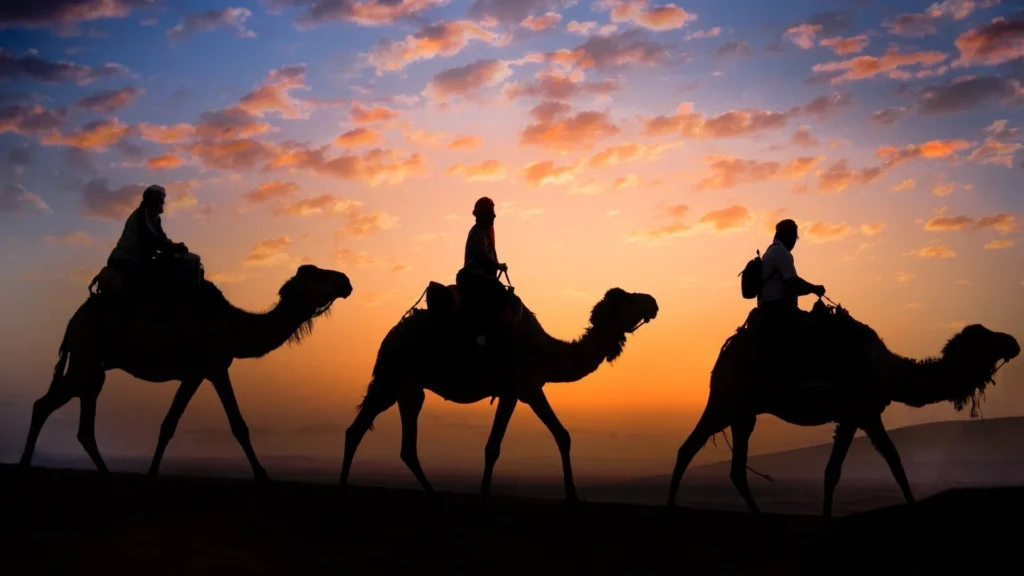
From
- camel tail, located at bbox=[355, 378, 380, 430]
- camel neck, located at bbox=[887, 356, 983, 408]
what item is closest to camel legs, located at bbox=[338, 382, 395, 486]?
camel tail, located at bbox=[355, 378, 380, 430]

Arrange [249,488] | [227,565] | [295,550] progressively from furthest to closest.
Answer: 1. [249,488]
2. [295,550]
3. [227,565]

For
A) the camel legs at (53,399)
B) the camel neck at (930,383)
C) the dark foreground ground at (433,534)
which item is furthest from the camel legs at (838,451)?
the camel legs at (53,399)

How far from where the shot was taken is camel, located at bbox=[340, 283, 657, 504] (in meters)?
14.2

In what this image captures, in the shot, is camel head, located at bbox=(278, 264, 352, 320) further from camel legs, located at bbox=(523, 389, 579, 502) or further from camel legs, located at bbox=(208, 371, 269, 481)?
camel legs, located at bbox=(523, 389, 579, 502)

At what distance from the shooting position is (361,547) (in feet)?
32.7

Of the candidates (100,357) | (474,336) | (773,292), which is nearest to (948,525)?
(773,292)

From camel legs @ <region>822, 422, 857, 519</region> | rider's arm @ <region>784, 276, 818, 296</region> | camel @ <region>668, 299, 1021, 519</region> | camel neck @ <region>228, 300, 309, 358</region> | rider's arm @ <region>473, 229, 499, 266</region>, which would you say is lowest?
camel legs @ <region>822, 422, 857, 519</region>

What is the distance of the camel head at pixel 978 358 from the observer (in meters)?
14.6

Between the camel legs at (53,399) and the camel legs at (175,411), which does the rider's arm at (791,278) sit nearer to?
the camel legs at (175,411)

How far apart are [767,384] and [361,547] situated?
20.6 ft

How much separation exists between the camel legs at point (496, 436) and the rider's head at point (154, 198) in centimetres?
570

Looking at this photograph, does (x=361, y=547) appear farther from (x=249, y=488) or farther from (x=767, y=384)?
(x=767, y=384)

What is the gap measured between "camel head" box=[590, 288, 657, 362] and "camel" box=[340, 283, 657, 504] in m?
0.01

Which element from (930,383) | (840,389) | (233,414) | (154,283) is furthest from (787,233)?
(154,283)
